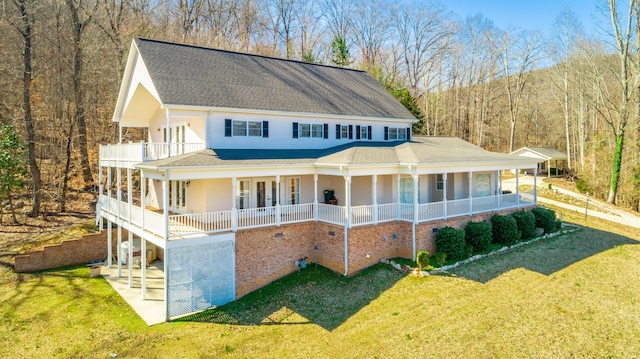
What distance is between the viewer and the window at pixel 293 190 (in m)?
18.3

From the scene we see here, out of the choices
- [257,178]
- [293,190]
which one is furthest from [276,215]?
[293,190]

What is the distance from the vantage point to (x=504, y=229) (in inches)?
742

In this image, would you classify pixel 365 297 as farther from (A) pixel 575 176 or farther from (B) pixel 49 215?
(A) pixel 575 176

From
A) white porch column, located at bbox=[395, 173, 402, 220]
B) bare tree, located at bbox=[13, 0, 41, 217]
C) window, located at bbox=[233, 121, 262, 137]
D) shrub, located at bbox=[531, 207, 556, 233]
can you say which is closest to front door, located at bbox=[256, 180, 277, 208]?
window, located at bbox=[233, 121, 262, 137]

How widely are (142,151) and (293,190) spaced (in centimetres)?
686

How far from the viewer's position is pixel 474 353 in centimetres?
1037

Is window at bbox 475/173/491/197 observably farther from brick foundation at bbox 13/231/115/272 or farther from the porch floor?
brick foundation at bbox 13/231/115/272

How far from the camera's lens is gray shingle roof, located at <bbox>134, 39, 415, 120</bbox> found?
16828mm

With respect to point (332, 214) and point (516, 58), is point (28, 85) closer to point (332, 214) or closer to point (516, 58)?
point (332, 214)

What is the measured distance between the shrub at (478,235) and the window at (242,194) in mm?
10260

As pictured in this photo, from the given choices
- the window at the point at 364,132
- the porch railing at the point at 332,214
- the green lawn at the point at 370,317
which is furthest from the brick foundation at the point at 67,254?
the window at the point at 364,132

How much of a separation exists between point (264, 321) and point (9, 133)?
19589 millimetres

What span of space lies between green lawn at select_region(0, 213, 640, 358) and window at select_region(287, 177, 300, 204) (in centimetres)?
349

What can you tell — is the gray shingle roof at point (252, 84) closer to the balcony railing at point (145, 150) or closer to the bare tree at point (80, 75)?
the balcony railing at point (145, 150)
